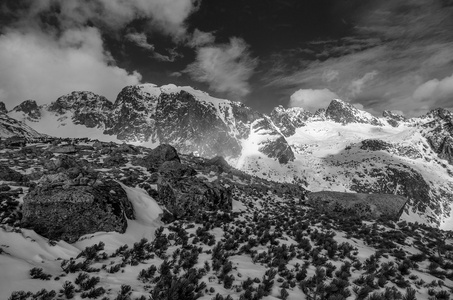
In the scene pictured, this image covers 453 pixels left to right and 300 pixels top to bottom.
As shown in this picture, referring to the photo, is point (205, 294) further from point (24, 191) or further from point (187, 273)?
point (24, 191)

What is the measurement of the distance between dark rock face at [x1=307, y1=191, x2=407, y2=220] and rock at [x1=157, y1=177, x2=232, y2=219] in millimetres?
13085

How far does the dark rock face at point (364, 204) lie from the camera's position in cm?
2500

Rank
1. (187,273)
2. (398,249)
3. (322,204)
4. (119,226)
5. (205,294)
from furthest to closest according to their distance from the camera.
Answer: (322,204) → (398,249) → (119,226) → (187,273) → (205,294)

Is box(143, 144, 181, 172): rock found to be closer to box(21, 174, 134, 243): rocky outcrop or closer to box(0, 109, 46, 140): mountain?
box(21, 174, 134, 243): rocky outcrop

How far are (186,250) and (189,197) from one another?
702cm

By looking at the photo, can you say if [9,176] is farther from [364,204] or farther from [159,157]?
[364,204]

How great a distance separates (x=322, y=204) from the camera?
27.8 meters

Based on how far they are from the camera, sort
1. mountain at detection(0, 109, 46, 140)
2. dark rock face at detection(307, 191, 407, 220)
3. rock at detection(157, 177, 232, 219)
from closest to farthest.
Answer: rock at detection(157, 177, 232, 219)
dark rock face at detection(307, 191, 407, 220)
mountain at detection(0, 109, 46, 140)

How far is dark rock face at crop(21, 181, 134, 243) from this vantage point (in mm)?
11916

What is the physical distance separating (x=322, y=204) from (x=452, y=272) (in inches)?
598

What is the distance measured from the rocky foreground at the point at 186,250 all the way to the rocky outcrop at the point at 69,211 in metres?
0.05

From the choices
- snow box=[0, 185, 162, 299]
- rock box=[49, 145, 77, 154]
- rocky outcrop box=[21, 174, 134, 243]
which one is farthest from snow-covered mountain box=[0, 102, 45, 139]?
snow box=[0, 185, 162, 299]

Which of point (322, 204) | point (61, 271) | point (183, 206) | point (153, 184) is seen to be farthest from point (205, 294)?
point (322, 204)

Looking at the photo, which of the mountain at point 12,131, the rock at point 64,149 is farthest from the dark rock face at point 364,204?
the mountain at point 12,131
